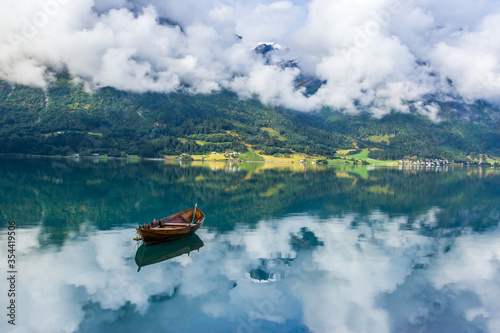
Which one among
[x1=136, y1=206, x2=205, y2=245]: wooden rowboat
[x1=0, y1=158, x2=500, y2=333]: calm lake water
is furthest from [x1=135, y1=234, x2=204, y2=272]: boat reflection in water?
[x1=136, y1=206, x2=205, y2=245]: wooden rowboat

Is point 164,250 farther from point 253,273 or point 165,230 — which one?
point 253,273

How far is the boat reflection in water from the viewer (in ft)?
81.8

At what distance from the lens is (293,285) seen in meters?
21.3

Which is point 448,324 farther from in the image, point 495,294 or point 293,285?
point 293,285

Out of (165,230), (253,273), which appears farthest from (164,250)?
(253,273)

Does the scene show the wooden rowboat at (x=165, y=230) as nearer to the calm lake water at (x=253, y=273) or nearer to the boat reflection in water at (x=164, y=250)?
the boat reflection in water at (x=164, y=250)

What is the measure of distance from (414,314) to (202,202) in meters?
37.4

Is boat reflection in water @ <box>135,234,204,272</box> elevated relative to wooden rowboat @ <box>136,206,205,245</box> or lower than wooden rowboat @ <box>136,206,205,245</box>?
lower

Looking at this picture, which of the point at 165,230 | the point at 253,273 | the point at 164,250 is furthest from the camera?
the point at 165,230

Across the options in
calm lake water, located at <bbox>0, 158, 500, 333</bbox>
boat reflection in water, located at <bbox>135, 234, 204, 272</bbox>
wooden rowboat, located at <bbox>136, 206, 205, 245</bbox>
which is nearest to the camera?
calm lake water, located at <bbox>0, 158, 500, 333</bbox>

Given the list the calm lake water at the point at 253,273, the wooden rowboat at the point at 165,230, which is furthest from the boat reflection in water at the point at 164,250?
the wooden rowboat at the point at 165,230

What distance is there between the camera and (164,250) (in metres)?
27.5

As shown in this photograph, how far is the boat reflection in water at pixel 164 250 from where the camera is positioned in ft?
81.8

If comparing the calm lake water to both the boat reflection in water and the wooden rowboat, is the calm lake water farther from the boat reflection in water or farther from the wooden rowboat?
the wooden rowboat
